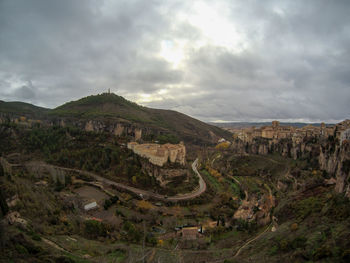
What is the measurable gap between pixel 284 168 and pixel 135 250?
45.4 metres

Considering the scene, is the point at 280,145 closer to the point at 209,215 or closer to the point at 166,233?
the point at 209,215

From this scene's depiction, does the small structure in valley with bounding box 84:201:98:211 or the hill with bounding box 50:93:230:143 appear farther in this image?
the hill with bounding box 50:93:230:143

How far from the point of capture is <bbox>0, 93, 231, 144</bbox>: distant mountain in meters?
98.0

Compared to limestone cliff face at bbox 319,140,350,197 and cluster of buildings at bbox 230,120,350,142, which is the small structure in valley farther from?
cluster of buildings at bbox 230,120,350,142

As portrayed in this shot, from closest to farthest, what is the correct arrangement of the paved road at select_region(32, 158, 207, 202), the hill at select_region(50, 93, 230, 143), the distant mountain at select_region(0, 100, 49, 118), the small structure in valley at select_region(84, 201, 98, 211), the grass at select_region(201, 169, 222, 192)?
1. the small structure in valley at select_region(84, 201, 98, 211)
2. the paved road at select_region(32, 158, 207, 202)
3. the grass at select_region(201, 169, 222, 192)
4. the distant mountain at select_region(0, 100, 49, 118)
5. the hill at select_region(50, 93, 230, 143)

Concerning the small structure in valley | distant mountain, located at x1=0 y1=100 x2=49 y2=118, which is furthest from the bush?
distant mountain, located at x1=0 y1=100 x2=49 y2=118

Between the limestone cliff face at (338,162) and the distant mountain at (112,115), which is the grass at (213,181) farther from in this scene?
the distant mountain at (112,115)

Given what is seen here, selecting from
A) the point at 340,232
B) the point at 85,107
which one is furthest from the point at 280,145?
the point at 85,107

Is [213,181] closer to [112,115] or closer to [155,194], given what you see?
[155,194]

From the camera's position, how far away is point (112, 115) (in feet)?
343

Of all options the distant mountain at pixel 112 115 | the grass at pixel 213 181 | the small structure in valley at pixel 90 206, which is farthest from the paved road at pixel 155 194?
the distant mountain at pixel 112 115

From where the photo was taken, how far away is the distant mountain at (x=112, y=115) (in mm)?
97969

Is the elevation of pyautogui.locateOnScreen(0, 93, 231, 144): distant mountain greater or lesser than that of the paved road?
greater

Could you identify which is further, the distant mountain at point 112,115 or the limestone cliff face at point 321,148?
the distant mountain at point 112,115
